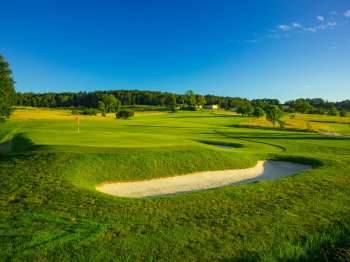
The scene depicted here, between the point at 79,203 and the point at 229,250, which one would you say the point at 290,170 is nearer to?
the point at 229,250

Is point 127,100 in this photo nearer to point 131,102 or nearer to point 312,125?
point 131,102

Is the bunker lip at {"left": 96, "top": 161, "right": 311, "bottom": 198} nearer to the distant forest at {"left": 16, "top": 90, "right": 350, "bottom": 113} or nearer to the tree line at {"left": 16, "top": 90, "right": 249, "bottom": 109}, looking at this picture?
the tree line at {"left": 16, "top": 90, "right": 249, "bottom": 109}

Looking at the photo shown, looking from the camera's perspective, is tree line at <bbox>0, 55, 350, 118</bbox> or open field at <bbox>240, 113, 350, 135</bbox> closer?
open field at <bbox>240, 113, 350, 135</bbox>

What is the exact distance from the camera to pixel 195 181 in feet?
60.3

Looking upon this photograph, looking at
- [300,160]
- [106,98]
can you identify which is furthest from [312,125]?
[106,98]

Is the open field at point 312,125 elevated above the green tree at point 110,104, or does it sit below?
below

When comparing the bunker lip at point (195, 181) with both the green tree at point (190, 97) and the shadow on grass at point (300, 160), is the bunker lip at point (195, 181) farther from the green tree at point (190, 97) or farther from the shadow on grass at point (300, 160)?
the green tree at point (190, 97)

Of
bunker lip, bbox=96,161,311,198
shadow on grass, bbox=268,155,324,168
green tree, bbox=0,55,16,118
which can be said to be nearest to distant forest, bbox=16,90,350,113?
green tree, bbox=0,55,16,118

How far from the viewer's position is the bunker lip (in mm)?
15898

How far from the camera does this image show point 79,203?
12039 mm

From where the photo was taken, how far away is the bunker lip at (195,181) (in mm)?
15898

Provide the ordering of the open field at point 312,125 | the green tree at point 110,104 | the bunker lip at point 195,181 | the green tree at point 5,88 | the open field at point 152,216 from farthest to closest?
the green tree at point 110,104 < the open field at point 312,125 < the green tree at point 5,88 < the bunker lip at point 195,181 < the open field at point 152,216

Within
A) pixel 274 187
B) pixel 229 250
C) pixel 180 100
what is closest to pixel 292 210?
pixel 274 187

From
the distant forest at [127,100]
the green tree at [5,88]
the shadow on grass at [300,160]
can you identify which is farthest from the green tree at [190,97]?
the shadow on grass at [300,160]
